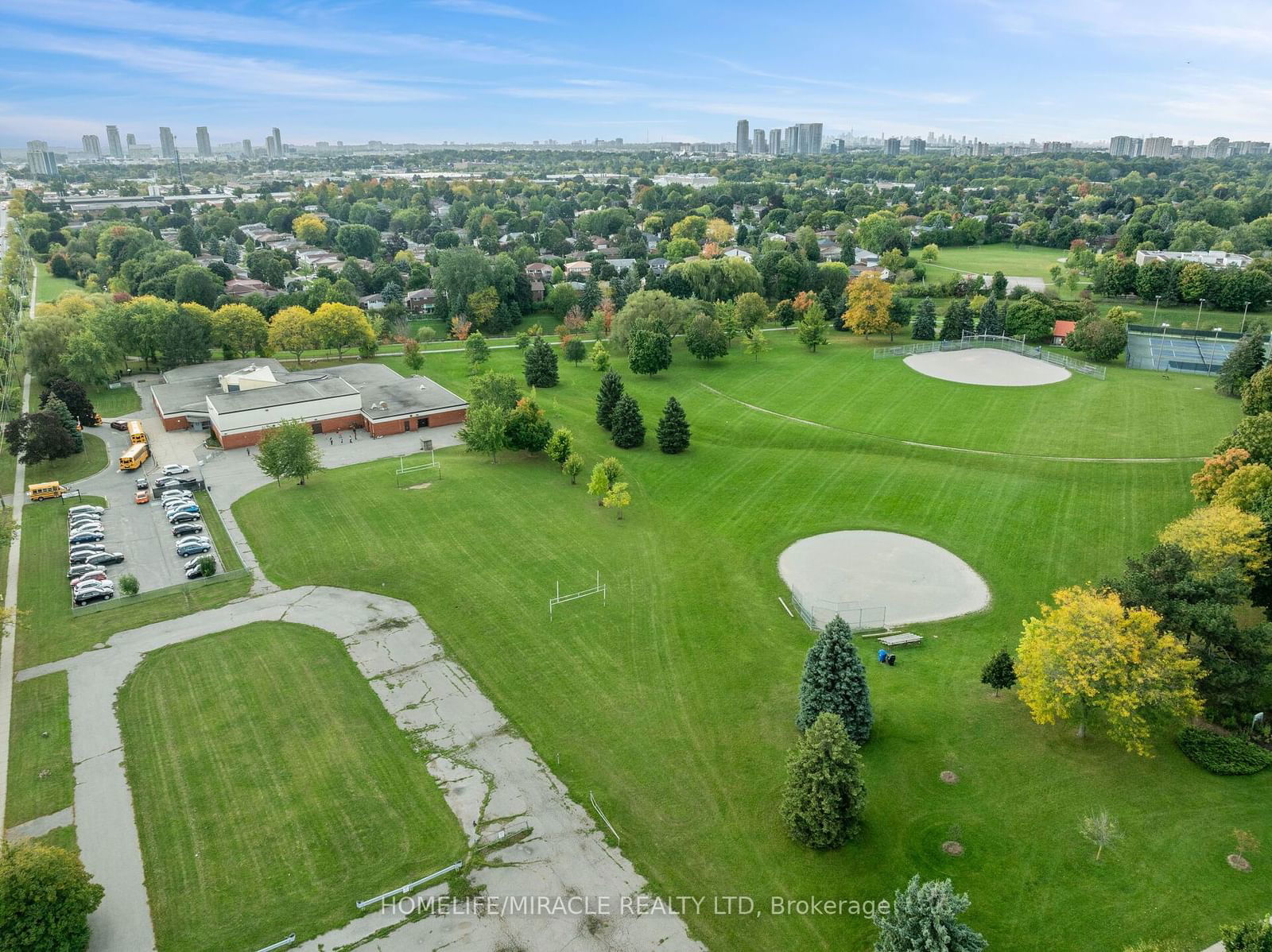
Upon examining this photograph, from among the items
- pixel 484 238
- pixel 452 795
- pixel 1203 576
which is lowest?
pixel 452 795

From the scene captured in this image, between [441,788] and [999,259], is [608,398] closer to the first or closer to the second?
[441,788]

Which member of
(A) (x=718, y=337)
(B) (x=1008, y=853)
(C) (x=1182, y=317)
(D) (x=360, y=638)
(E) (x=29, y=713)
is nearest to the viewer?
(B) (x=1008, y=853)

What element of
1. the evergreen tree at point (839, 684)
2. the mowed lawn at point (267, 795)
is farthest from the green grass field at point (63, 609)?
the evergreen tree at point (839, 684)

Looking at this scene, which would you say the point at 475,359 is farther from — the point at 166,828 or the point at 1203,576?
the point at 1203,576

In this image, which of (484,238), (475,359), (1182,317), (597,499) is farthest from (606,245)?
(597,499)

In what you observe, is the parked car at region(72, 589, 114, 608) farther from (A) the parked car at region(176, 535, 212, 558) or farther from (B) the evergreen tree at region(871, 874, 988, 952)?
(B) the evergreen tree at region(871, 874, 988, 952)

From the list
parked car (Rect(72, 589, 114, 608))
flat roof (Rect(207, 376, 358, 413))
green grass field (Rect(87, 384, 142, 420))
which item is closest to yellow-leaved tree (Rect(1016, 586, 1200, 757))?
parked car (Rect(72, 589, 114, 608))

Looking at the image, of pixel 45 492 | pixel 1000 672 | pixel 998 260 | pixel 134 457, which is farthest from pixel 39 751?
pixel 998 260
